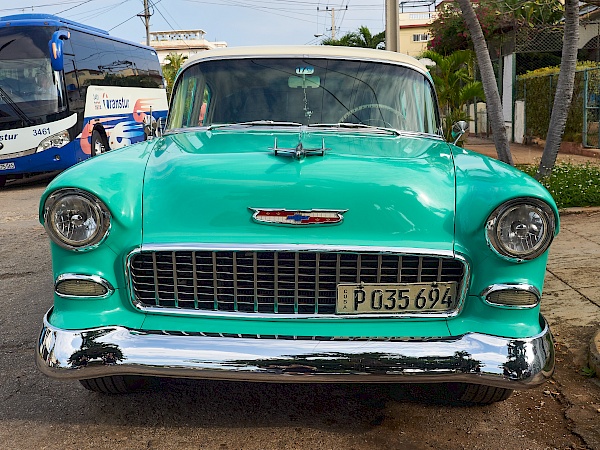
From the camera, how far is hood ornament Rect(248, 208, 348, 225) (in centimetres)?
266

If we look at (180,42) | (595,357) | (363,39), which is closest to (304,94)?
(595,357)

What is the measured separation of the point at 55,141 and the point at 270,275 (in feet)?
35.5

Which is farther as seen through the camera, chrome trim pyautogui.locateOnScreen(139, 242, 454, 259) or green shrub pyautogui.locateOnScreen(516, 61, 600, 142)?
green shrub pyautogui.locateOnScreen(516, 61, 600, 142)

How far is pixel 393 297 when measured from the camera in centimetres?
272

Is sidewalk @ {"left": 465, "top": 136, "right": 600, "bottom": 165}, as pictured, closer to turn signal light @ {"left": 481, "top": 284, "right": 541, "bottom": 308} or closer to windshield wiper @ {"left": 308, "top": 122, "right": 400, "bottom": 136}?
windshield wiper @ {"left": 308, "top": 122, "right": 400, "bottom": 136}

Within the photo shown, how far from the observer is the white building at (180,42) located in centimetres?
9856

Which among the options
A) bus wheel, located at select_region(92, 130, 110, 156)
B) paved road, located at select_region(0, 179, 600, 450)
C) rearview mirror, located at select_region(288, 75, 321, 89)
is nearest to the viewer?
paved road, located at select_region(0, 179, 600, 450)

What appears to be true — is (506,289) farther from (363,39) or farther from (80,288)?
(363,39)

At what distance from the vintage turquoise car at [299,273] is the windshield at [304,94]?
1.07 metres

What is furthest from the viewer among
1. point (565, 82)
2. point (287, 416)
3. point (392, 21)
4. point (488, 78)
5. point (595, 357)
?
point (392, 21)

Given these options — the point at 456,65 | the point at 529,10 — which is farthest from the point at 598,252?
the point at 529,10

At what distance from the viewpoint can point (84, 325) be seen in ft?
8.91

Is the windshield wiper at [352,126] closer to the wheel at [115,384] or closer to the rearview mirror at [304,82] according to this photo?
the rearview mirror at [304,82]

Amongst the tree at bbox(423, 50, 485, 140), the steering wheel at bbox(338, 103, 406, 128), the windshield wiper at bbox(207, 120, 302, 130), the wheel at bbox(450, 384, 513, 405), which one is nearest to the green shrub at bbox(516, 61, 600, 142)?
the tree at bbox(423, 50, 485, 140)
